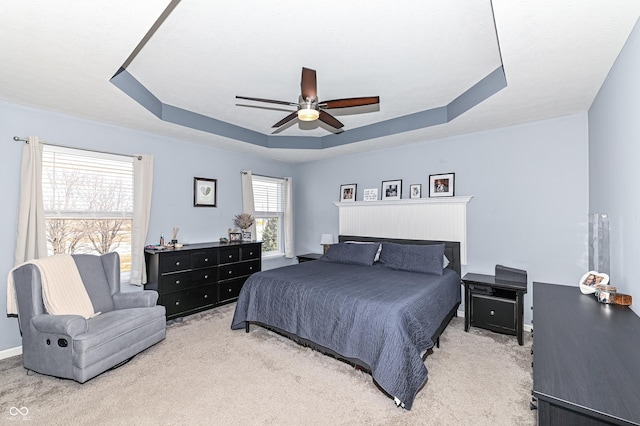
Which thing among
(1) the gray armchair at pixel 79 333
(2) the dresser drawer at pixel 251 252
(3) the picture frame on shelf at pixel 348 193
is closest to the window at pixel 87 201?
(1) the gray armchair at pixel 79 333

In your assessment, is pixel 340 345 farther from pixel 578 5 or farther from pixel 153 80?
pixel 153 80

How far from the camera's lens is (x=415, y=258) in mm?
3973

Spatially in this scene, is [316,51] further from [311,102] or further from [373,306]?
[373,306]

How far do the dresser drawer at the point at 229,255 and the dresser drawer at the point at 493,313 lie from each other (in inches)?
136

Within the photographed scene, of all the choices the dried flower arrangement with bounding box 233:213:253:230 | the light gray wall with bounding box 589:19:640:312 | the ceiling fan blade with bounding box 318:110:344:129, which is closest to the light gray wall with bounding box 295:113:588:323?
the light gray wall with bounding box 589:19:640:312

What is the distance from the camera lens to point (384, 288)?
121 inches

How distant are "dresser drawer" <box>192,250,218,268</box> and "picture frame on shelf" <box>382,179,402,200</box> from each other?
286 cm

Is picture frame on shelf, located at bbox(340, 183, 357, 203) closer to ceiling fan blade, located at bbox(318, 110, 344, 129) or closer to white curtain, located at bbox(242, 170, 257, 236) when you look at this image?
white curtain, located at bbox(242, 170, 257, 236)

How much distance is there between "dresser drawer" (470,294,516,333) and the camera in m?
3.41

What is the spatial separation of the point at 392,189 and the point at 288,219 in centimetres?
227

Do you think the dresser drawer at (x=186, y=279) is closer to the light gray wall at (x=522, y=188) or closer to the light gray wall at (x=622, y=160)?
the light gray wall at (x=522, y=188)

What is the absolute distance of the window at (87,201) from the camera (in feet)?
11.2

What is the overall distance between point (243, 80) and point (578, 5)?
2633 millimetres

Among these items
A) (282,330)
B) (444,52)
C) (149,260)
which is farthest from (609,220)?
(149,260)
